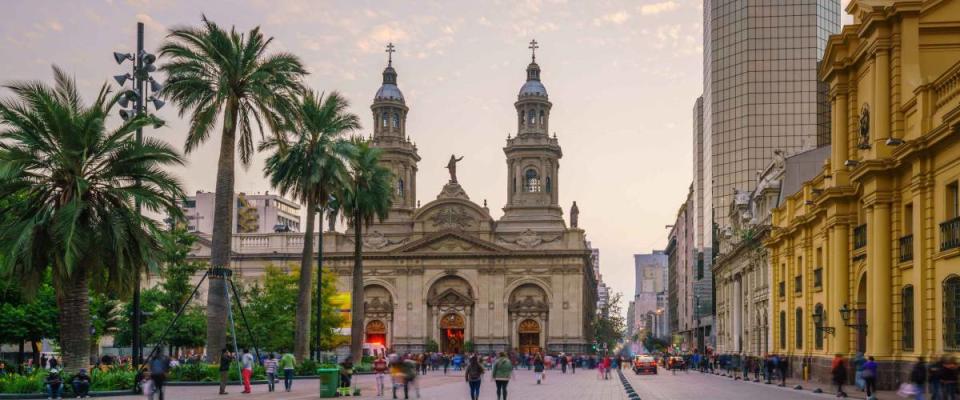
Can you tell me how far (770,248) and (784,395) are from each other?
2205cm

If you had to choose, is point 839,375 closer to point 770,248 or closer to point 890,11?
point 890,11

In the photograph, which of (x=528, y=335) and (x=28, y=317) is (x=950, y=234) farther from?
(x=528, y=335)

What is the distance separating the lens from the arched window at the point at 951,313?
28.2 metres

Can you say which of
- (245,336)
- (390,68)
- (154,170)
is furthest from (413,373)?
(390,68)

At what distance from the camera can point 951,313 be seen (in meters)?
28.7

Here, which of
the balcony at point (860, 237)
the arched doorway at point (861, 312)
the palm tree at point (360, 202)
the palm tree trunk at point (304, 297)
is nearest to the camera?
the balcony at point (860, 237)

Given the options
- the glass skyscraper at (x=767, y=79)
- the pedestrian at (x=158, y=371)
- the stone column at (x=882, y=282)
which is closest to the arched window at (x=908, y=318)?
the stone column at (x=882, y=282)

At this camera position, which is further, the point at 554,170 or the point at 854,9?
the point at 554,170

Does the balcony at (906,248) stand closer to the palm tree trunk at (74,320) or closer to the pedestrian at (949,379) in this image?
the pedestrian at (949,379)

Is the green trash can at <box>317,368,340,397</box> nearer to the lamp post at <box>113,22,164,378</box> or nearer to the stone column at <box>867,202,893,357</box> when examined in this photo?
the lamp post at <box>113,22,164,378</box>

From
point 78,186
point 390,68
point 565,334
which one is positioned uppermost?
point 390,68

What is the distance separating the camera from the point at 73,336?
99.9 ft

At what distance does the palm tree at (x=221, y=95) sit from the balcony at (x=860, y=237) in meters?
19.6

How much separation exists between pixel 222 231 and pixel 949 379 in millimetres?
23490
